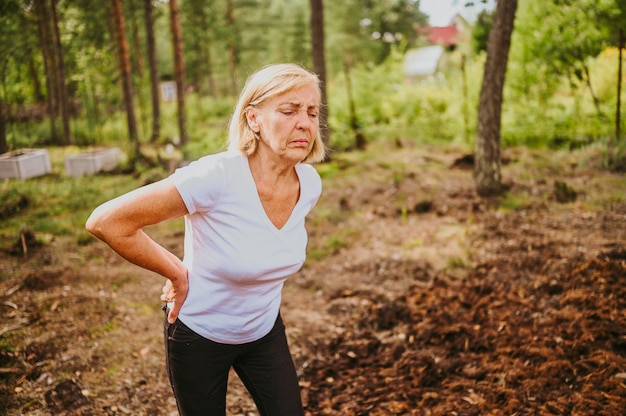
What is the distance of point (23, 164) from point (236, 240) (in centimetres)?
1125

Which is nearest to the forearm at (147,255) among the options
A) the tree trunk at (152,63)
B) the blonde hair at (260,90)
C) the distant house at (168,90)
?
the blonde hair at (260,90)

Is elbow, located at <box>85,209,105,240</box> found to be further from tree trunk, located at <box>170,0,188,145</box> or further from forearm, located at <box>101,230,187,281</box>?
tree trunk, located at <box>170,0,188,145</box>

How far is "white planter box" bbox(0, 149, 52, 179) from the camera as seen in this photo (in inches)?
407

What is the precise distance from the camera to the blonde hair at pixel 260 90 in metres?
1.78

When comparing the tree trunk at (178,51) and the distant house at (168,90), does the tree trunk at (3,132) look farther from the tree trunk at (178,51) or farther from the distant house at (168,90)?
the distant house at (168,90)

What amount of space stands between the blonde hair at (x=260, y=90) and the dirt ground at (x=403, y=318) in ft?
7.30

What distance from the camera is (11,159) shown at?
10336mm

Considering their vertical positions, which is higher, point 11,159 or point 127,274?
point 11,159

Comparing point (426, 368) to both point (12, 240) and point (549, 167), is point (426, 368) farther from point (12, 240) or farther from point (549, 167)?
point (549, 167)

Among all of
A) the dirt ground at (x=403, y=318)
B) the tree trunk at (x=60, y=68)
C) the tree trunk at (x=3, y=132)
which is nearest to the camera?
the dirt ground at (x=403, y=318)

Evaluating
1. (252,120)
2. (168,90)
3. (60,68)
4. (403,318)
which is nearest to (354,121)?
(60,68)

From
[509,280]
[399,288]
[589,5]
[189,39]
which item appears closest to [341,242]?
[399,288]

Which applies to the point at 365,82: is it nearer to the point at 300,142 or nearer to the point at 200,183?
the point at 300,142

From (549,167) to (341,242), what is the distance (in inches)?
218
